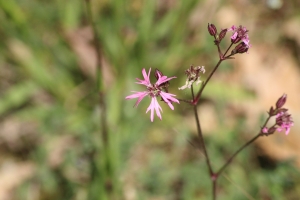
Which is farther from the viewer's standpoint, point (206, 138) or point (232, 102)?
point (232, 102)

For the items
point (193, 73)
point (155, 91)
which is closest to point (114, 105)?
point (155, 91)

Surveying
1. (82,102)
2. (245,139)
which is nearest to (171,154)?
(245,139)

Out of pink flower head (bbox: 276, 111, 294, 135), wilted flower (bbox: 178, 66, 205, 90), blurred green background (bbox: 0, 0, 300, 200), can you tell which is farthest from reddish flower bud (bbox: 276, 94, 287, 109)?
blurred green background (bbox: 0, 0, 300, 200)

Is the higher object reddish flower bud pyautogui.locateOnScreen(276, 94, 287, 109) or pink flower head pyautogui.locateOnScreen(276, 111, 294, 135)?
reddish flower bud pyautogui.locateOnScreen(276, 94, 287, 109)

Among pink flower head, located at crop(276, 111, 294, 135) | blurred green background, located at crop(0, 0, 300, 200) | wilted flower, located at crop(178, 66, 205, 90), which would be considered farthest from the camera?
blurred green background, located at crop(0, 0, 300, 200)

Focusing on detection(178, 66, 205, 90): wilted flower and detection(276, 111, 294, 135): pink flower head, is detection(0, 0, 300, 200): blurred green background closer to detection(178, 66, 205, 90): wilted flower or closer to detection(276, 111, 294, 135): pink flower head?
detection(276, 111, 294, 135): pink flower head

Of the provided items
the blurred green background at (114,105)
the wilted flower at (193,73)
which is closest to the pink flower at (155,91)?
the wilted flower at (193,73)

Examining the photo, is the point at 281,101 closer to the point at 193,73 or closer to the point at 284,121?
A: the point at 284,121

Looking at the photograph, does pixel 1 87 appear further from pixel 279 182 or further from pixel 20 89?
pixel 279 182
